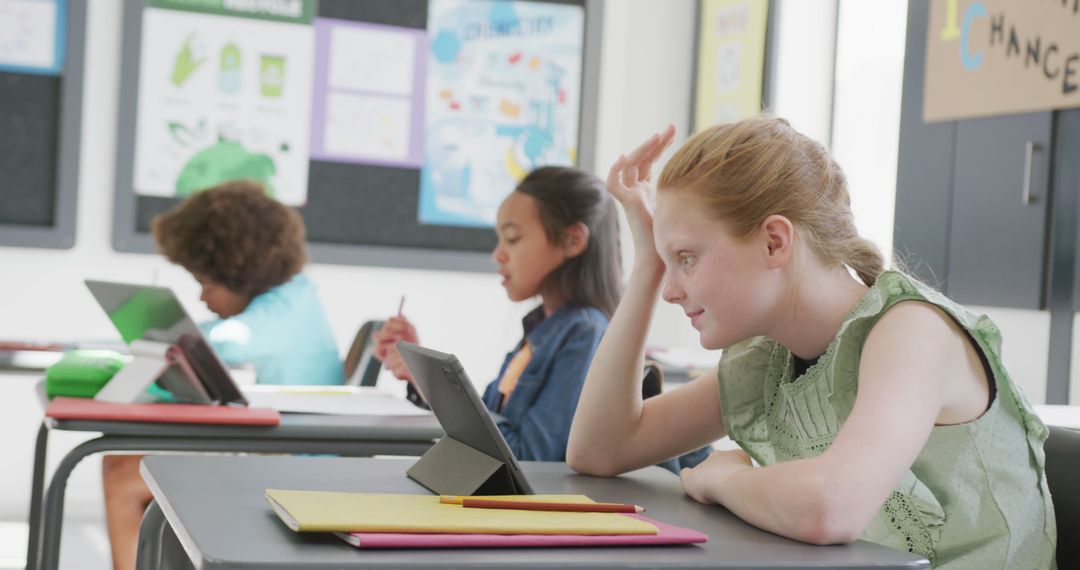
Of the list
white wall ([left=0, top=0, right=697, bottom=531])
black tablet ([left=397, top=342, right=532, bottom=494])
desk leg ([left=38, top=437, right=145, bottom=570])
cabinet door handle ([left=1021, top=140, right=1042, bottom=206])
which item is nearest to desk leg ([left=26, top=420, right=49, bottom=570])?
desk leg ([left=38, top=437, right=145, bottom=570])

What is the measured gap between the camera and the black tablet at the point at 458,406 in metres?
1.14

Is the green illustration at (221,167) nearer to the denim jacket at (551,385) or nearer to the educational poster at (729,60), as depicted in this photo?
the educational poster at (729,60)

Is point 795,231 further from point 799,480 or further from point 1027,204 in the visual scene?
point 1027,204

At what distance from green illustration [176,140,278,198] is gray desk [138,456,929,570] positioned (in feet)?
9.44

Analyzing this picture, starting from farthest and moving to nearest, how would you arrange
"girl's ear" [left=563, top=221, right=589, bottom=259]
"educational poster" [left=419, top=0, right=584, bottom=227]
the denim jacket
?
"educational poster" [left=419, top=0, right=584, bottom=227]
"girl's ear" [left=563, top=221, right=589, bottom=259]
the denim jacket

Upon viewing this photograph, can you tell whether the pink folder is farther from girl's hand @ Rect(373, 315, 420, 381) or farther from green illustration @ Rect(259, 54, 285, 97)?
green illustration @ Rect(259, 54, 285, 97)

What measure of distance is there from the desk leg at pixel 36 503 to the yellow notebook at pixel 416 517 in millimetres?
1142

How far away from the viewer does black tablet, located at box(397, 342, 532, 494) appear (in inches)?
44.9

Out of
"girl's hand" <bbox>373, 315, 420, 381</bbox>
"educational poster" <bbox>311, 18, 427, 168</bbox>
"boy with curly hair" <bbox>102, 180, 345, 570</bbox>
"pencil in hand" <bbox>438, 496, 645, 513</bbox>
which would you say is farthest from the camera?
"educational poster" <bbox>311, 18, 427, 168</bbox>

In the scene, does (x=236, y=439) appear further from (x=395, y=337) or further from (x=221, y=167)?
(x=221, y=167)

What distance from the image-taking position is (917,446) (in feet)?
3.58

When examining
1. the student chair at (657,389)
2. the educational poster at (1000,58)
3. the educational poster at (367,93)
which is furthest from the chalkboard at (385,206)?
the student chair at (657,389)

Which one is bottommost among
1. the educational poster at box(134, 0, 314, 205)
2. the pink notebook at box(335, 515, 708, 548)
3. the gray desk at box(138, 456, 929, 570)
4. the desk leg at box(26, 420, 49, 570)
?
the desk leg at box(26, 420, 49, 570)

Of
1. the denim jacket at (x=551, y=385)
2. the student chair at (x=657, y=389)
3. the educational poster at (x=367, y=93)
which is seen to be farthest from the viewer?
the educational poster at (x=367, y=93)
